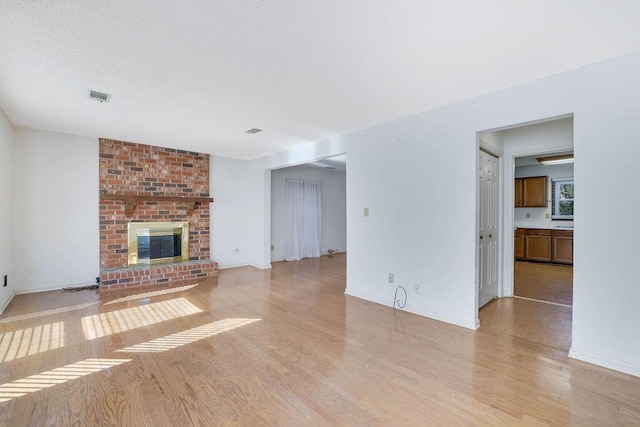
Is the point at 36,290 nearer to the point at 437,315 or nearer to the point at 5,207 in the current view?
the point at 5,207

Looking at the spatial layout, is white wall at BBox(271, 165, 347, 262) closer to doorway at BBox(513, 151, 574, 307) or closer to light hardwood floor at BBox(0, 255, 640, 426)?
light hardwood floor at BBox(0, 255, 640, 426)

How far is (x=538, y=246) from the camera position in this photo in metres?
6.74

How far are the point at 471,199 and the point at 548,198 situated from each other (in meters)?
5.56

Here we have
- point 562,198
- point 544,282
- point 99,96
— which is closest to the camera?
point 99,96

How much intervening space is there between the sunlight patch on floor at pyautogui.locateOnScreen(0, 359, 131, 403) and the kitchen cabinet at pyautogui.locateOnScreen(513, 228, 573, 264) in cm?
781

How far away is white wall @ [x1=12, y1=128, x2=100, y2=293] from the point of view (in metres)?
4.18

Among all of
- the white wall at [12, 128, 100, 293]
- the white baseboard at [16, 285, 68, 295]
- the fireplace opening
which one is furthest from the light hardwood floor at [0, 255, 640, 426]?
the fireplace opening

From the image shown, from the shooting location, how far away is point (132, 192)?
502 cm

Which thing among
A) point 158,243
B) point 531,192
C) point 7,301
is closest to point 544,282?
point 531,192

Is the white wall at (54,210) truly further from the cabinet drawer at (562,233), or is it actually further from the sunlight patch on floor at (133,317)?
the cabinet drawer at (562,233)

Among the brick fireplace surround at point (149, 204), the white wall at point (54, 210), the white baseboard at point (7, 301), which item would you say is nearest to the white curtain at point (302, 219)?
the brick fireplace surround at point (149, 204)

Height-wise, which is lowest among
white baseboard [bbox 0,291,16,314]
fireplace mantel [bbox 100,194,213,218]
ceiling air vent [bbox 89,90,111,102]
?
white baseboard [bbox 0,291,16,314]

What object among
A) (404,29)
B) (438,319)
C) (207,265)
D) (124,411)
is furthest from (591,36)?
(207,265)

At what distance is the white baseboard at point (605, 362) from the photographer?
2.15 m
